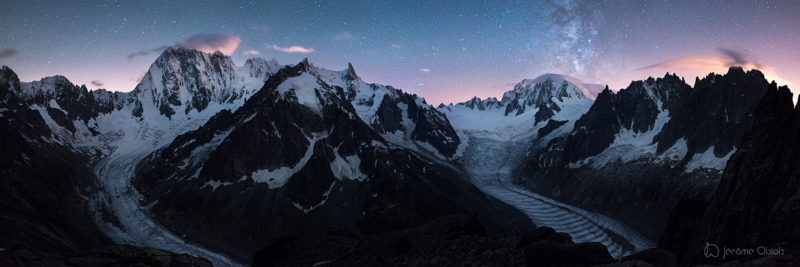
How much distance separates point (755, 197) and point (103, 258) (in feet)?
239

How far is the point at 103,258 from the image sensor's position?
2403 centimetres

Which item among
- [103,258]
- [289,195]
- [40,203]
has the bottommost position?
[40,203]

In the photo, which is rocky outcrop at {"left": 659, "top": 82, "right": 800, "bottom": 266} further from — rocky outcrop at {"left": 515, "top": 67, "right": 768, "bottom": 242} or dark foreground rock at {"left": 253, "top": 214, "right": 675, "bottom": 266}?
rocky outcrop at {"left": 515, "top": 67, "right": 768, "bottom": 242}

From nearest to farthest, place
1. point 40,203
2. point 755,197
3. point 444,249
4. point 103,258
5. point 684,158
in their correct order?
point 103,258, point 444,249, point 755,197, point 40,203, point 684,158

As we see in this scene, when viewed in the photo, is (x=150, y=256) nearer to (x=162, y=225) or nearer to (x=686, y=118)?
(x=162, y=225)

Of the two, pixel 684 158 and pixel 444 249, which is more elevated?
pixel 684 158

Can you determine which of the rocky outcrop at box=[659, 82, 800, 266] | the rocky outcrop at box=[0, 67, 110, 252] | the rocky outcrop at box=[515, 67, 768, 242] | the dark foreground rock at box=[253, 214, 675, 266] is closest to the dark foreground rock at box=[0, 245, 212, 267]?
the dark foreground rock at box=[253, 214, 675, 266]

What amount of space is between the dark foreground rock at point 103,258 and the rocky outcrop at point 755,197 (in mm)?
51980

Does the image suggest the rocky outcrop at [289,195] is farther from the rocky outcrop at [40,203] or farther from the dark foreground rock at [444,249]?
the dark foreground rock at [444,249]

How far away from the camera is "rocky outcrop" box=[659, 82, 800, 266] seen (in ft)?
157

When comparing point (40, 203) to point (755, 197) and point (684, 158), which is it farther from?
point (684, 158)

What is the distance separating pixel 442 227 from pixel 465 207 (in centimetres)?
12962

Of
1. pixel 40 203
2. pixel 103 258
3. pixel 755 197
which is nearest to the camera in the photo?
pixel 103 258

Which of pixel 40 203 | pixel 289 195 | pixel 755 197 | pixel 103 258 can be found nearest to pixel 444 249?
pixel 103 258
